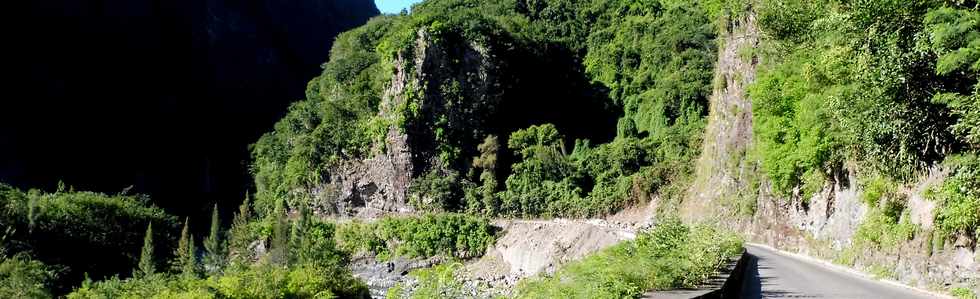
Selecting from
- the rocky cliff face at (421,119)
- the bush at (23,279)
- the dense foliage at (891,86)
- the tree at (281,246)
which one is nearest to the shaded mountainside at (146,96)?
the rocky cliff face at (421,119)

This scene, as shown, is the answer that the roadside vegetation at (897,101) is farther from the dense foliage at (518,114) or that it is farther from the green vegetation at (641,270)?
the dense foliage at (518,114)

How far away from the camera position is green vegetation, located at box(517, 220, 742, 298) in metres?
6.71

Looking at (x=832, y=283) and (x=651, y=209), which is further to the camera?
(x=651, y=209)

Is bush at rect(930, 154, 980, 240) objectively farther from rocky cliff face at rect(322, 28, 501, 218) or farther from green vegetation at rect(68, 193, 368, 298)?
rocky cliff face at rect(322, 28, 501, 218)

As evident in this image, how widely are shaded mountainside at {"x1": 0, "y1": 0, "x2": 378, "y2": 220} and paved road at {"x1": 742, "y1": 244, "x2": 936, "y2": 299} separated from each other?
7606cm

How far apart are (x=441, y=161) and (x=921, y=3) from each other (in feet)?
169

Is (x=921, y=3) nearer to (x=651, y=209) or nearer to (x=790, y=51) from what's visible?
(x=790, y=51)

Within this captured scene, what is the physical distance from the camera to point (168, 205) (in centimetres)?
8238

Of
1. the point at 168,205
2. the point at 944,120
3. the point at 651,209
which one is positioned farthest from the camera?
the point at 168,205

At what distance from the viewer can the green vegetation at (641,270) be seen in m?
6.71

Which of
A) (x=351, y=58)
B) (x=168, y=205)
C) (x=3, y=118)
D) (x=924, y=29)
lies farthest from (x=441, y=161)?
(x=924, y=29)

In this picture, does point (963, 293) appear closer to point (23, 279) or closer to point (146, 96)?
point (23, 279)

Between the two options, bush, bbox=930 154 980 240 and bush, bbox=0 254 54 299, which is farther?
bush, bbox=0 254 54 299

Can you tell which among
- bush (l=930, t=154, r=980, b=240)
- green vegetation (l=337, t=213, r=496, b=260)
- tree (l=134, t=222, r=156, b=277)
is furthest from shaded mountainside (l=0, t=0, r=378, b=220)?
bush (l=930, t=154, r=980, b=240)
